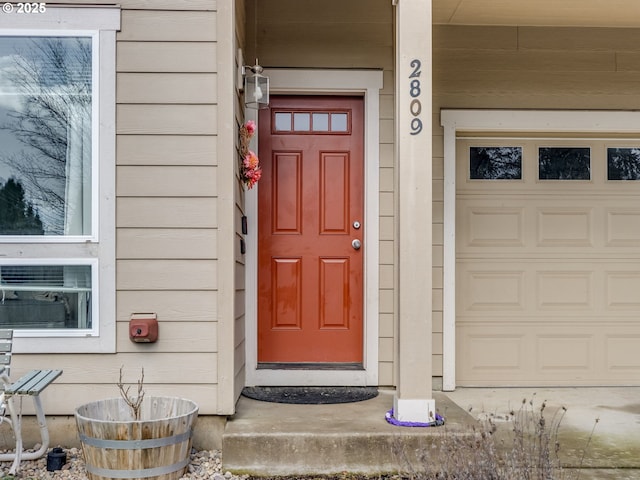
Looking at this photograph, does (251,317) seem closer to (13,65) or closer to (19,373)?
(19,373)

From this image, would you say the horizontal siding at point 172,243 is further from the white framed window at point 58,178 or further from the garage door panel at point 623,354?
the garage door panel at point 623,354

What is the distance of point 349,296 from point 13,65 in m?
2.38

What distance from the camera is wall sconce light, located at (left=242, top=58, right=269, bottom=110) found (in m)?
3.80

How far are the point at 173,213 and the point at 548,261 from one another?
8.78ft

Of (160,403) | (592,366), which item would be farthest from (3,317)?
(592,366)

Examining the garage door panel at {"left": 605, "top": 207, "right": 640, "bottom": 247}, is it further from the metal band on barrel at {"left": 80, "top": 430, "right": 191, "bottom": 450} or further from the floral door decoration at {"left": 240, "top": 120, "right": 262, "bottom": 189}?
the metal band on barrel at {"left": 80, "top": 430, "right": 191, "bottom": 450}

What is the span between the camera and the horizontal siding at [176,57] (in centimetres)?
331


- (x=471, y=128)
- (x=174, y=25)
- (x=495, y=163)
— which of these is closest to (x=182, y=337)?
(x=174, y=25)

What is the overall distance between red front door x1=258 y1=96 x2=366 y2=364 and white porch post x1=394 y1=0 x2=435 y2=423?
3.54ft

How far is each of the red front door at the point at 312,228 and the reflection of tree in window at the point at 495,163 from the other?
856 mm

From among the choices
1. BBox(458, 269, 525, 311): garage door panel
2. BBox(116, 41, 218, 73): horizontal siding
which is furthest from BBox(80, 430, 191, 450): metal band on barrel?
BBox(458, 269, 525, 311): garage door panel

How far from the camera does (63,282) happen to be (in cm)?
327

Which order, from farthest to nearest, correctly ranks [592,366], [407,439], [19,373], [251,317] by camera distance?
[592,366] < [251,317] < [19,373] < [407,439]

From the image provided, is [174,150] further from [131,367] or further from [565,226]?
[565,226]
